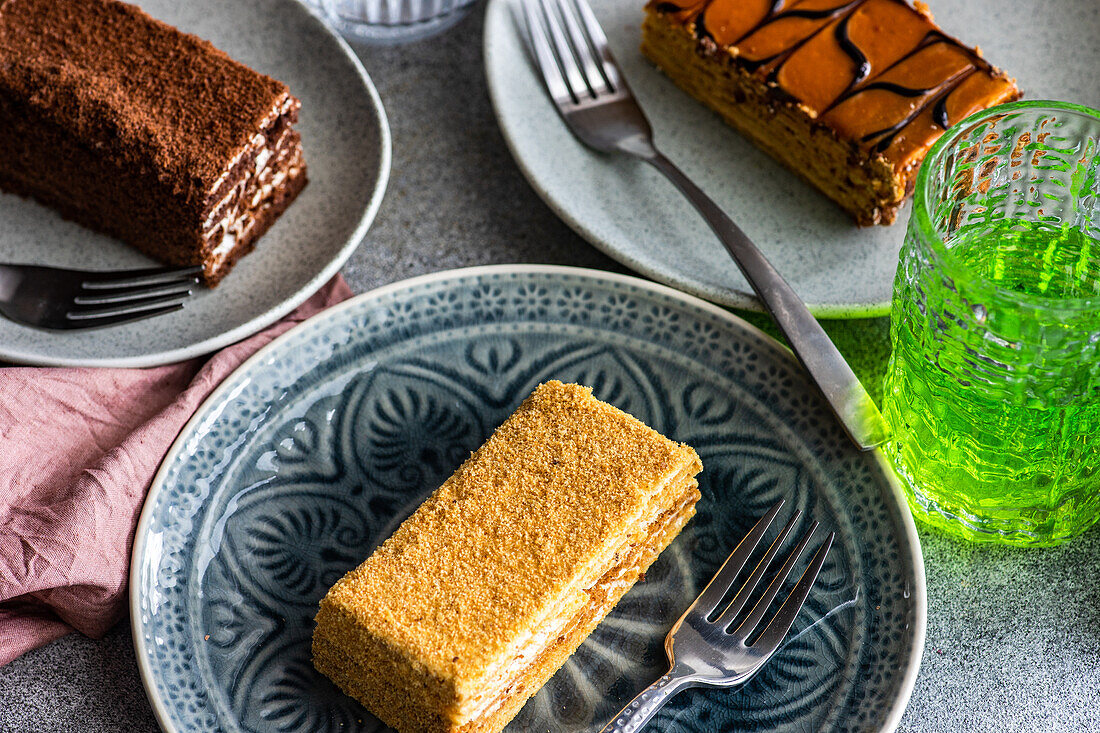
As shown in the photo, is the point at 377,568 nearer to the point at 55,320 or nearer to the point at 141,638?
the point at 141,638

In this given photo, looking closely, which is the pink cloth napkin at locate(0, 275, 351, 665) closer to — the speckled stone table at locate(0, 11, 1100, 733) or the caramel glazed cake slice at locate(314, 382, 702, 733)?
the speckled stone table at locate(0, 11, 1100, 733)

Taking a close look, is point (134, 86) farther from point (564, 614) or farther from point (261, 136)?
point (564, 614)

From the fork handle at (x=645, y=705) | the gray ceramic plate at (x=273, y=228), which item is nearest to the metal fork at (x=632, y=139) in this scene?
the gray ceramic plate at (x=273, y=228)

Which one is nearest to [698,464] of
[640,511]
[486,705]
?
[640,511]

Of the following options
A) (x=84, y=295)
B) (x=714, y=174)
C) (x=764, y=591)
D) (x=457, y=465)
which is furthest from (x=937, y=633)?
(x=84, y=295)

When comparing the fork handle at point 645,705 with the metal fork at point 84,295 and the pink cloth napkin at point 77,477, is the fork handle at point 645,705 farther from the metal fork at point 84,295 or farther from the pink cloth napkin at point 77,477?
the metal fork at point 84,295

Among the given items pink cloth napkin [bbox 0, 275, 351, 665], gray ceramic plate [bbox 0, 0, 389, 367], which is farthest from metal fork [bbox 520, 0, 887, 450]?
pink cloth napkin [bbox 0, 275, 351, 665]
